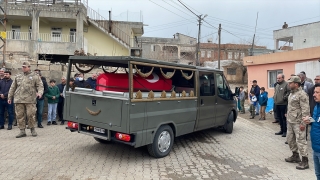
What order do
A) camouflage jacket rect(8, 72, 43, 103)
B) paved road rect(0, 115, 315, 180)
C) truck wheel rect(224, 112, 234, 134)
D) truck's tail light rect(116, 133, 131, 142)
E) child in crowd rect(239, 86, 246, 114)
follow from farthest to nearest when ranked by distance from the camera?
child in crowd rect(239, 86, 246, 114) → truck wheel rect(224, 112, 234, 134) → camouflage jacket rect(8, 72, 43, 103) → truck's tail light rect(116, 133, 131, 142) → paved road rect(0, 115, 315, 180)

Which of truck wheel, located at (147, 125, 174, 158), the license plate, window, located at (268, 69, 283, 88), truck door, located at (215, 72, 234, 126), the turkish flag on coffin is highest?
window, located at (268, 69, 283, 88)

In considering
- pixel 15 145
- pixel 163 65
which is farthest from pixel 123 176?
pixel 15 145

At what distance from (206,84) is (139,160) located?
282 cm

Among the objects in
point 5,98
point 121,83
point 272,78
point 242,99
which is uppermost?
point 272,78

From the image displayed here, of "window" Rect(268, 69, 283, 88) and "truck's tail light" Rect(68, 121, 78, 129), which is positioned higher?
"window" Rect(268, 69, 283, 88)

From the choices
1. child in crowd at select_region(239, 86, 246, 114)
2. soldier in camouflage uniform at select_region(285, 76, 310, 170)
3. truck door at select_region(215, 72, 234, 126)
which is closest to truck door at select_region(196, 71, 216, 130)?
truck door at select_region(215, 72, 234, 126)

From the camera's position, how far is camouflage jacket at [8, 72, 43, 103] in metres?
6.91

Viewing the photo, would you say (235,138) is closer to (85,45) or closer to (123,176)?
(123,176)

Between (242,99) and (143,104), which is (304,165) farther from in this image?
(242,99)

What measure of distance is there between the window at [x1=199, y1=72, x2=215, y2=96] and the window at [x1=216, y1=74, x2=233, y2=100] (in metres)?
0.37

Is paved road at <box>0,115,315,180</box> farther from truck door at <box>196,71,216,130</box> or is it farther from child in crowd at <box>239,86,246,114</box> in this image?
child in crowd at <box>239,86,246,114</box>

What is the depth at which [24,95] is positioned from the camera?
692 cm

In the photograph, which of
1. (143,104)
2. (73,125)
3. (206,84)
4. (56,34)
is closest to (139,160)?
(143,104)

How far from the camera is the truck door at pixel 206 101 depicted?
21.8 ft
